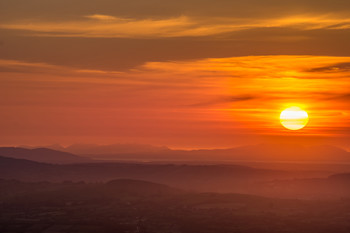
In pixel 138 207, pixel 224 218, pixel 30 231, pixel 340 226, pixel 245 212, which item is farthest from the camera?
pixel 138 207

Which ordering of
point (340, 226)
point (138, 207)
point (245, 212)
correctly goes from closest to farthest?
point (340, 226), point (245, 212), point (138, 207)

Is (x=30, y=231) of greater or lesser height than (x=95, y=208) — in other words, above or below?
below

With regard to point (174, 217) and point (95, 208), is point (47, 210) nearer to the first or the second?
point (95, 208)

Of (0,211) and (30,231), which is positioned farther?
(0,211)

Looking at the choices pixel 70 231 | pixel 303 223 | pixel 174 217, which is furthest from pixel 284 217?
pixel 70 231

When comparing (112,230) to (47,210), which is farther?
(47,210)

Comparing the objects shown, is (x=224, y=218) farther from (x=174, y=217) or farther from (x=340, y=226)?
(x=340, y=226)

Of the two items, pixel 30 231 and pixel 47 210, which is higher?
pixel 47 210

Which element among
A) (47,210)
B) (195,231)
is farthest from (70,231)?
(47,210)

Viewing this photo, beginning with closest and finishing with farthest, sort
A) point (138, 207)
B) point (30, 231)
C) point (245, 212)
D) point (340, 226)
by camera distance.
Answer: point (30, 231) → point (340, 226) → point (245, 212) → point (138, 207)
